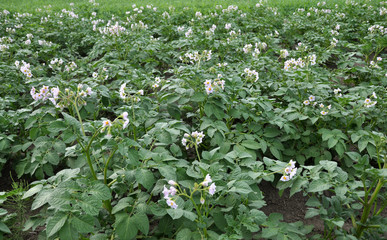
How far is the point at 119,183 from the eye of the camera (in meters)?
2.11

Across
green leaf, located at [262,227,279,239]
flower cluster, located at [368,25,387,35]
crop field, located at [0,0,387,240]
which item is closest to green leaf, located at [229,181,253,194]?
crop field, located at [0,0,387,240]

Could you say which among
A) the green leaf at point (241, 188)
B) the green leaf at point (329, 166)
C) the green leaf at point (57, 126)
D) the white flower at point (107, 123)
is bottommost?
the green leaf at point (329, 166)

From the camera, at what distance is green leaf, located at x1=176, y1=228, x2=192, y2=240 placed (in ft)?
5.80

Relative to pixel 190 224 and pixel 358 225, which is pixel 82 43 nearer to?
pixel 190 224

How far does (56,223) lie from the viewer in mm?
1595

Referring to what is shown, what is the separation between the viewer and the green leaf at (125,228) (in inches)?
69.9

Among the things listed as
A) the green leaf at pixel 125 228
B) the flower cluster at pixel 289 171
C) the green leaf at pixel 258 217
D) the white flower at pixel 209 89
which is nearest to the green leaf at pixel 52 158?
the green leaf at pixel 125 228

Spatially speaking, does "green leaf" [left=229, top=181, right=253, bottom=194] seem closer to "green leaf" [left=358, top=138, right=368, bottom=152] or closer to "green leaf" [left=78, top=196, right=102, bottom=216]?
"green leaf" [left=78, top=196, right=102, bottom=216]

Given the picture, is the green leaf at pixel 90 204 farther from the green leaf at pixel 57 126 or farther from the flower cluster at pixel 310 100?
the flower cluster at pixel 310 100

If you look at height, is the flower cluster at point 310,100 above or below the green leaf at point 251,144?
above

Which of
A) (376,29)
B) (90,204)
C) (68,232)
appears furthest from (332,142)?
(376,29)

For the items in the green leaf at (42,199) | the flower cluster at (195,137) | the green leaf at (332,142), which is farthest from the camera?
the green leaf at (332,142)

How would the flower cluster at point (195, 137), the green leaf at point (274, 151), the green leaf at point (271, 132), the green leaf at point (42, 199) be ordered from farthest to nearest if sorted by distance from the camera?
the green leaf at point (271, 132) → the green leaf at point (274, 151) → the flower cluster at point (195, 137) → the green leaf at point (42, 199)

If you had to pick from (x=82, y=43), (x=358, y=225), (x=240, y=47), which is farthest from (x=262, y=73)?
(x=82, y=43)
